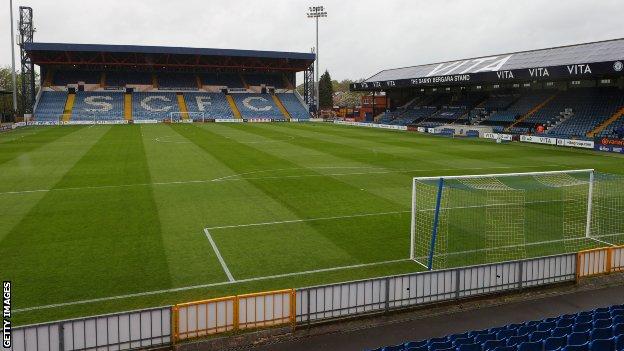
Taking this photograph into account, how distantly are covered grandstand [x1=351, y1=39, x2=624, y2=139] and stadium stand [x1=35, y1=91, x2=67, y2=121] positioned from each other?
43.8 m

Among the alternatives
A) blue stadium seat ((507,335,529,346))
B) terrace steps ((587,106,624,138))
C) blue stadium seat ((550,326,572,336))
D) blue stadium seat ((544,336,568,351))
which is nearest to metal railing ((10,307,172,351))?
blue stadium seat ((507,335,529,346))

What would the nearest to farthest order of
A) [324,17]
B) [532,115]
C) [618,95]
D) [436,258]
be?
1. [436,258]
2. [618,95]
3. [532,115]
4. [324,17]

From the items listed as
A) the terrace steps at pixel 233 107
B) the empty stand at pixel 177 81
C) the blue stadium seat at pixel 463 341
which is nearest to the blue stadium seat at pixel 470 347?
the blue stadium seat at pixel 463 341

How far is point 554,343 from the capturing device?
752 cm

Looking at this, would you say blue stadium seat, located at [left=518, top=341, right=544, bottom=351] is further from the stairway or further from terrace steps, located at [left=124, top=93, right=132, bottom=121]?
the stairway

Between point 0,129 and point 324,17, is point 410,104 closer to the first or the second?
point 324,17

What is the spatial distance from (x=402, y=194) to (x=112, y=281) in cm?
1393

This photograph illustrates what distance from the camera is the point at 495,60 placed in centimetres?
5941

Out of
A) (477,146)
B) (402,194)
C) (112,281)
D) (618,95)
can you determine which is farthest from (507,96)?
(112,281)

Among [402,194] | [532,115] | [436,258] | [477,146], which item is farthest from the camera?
[532,115]

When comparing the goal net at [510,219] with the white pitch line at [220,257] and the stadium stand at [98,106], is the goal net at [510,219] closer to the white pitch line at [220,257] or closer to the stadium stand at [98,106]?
the white pitch line at [220,257]

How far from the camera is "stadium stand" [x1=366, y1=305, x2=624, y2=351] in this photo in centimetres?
734

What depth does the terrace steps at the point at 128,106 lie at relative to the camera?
78.2m

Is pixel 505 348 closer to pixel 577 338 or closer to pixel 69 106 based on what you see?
pixel 577 338
